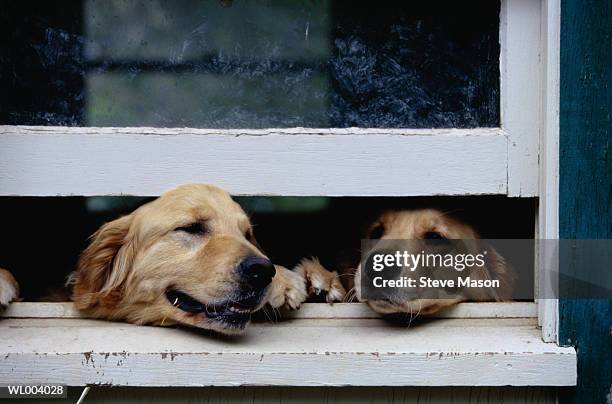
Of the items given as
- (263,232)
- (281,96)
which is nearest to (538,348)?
(281,96)

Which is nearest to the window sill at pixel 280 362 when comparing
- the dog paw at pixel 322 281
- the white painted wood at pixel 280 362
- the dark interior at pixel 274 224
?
the white painted wood at pixel 280 362

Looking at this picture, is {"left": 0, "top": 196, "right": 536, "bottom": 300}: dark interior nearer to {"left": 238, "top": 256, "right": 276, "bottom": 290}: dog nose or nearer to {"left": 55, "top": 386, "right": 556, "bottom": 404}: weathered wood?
{"left": 238, "top": 256, "right": 276, "bottom": 290}: dog nose

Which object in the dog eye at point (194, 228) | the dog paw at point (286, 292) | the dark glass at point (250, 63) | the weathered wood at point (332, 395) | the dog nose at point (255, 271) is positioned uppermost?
the dark glass at point (250, 63)

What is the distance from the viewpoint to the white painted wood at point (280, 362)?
6.98 feet

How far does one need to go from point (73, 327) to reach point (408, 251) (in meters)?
1.10

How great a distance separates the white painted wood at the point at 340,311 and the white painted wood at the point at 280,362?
0.52 feet

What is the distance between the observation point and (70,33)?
235 centimetres

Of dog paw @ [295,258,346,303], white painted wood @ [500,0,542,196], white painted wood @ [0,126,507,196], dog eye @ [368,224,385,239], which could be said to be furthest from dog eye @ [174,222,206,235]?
white painted wood @ [500,0,542,196]

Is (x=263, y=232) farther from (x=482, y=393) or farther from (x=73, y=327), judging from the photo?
(x=482, y=393)

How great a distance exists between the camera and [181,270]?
2.37 meters

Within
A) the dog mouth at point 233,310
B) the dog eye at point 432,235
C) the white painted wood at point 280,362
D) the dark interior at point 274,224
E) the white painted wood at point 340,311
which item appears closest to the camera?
the white painted wood at point 280,362

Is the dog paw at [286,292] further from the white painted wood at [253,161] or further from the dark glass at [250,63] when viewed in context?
the dark glass at [250,63]

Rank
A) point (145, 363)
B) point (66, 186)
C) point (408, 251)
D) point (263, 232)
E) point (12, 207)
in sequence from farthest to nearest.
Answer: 1. point (263, 232)
2. point (12, 207)
3. point (408, 251)
4. point (66, 186)
5. point (145, 363)

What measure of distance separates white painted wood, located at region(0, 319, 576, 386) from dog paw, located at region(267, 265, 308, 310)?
0.69 ft
